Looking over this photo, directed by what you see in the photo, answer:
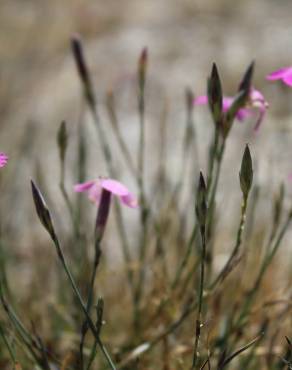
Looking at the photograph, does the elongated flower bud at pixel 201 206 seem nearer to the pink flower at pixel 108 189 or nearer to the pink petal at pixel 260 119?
the pink flower at pixel 108 189

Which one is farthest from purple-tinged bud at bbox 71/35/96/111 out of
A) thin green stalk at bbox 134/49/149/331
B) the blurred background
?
the blurred background

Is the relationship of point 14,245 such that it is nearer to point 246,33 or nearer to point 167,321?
point 167,321

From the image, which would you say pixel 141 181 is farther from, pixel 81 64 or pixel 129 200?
pixel 129 200

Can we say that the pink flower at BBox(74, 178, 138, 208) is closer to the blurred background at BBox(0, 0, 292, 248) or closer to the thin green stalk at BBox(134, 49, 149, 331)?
the thin green stalk at BBox(134, 49, 149, 331)

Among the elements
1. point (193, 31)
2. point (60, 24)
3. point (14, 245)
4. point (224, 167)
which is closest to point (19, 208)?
point (14, 245)

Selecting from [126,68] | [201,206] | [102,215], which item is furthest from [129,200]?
[126,68]
